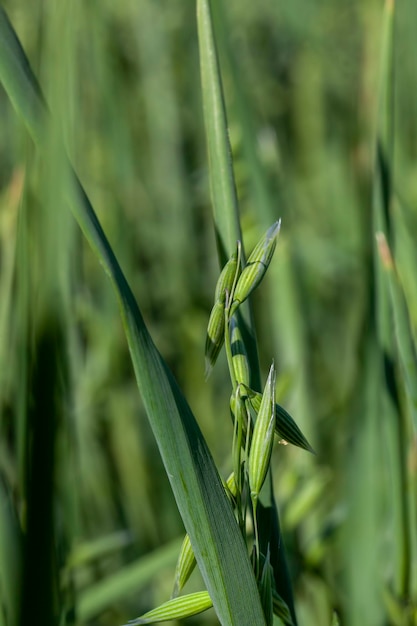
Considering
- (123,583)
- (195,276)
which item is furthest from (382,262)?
(195,276)

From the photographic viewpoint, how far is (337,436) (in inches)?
33.3

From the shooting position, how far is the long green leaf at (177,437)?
0.29 meters

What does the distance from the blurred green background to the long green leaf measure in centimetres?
1

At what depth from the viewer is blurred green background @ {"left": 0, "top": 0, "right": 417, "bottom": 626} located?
1.51 ft

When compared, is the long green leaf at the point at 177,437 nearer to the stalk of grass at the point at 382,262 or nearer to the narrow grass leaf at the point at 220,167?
the narrow grass leaf at the point at 220,167

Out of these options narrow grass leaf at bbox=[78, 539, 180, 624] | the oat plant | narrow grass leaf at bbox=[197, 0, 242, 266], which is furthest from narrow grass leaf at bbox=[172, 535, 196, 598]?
narrow grass leaf at bbox=[78, 539, 180, 624]

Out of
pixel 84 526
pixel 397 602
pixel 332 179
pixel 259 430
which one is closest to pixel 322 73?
pixel 332 179

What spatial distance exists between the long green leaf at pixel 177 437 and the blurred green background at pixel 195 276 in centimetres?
1

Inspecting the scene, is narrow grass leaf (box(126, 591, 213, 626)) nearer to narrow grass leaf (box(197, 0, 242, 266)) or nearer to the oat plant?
the oat plant

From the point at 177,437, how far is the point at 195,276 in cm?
80

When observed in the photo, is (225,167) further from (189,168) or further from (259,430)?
(189,168)

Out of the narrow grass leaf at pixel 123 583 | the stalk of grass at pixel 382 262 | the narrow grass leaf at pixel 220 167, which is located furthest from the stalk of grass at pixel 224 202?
the narrow grass leaf at pixel 123 583

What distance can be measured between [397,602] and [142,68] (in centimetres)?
94

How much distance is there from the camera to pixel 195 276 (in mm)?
1095
